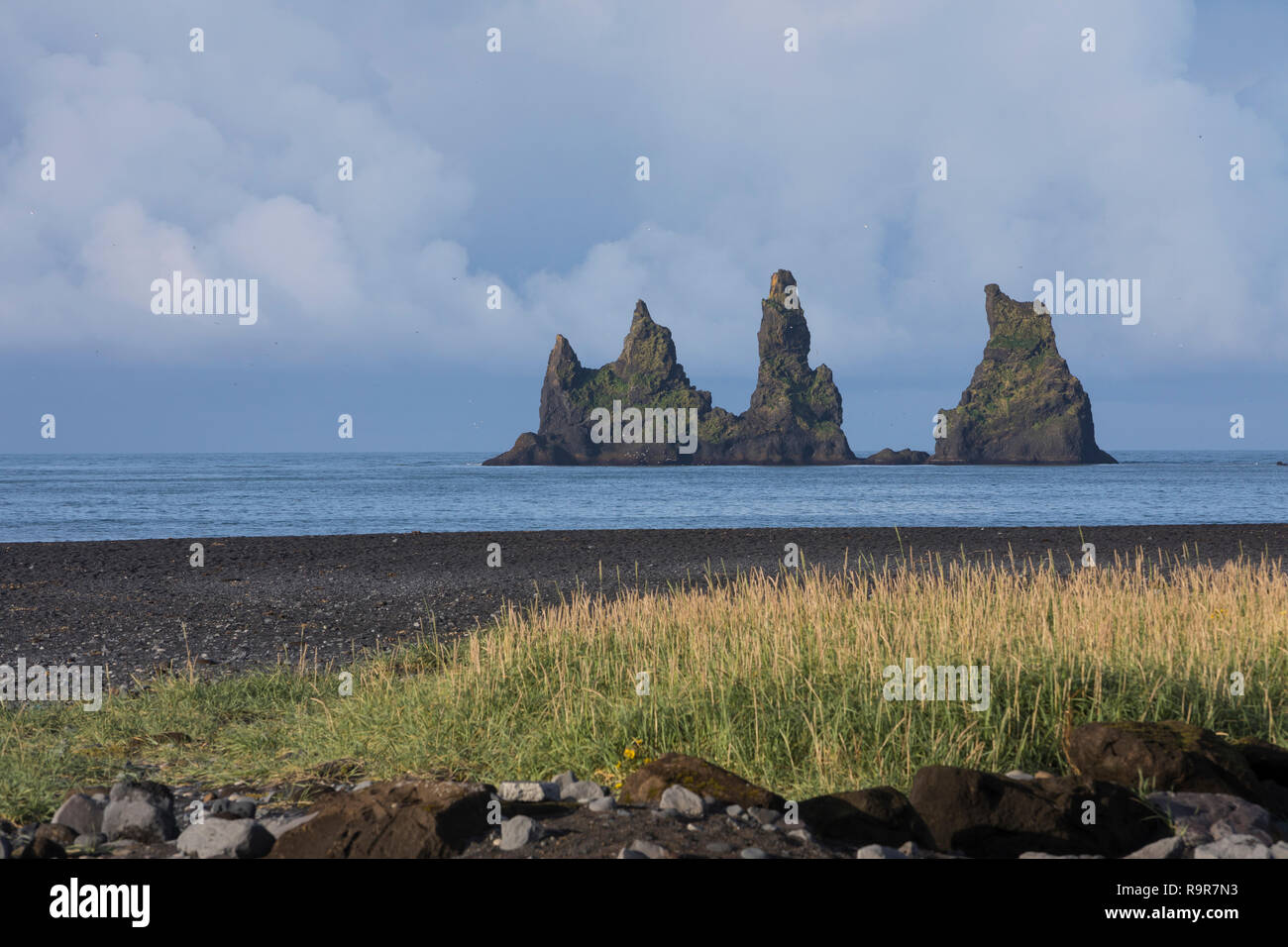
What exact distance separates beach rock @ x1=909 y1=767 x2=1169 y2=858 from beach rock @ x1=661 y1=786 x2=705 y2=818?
1.14 m

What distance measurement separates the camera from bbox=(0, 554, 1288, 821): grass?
6090mm

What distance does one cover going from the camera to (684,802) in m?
4.72

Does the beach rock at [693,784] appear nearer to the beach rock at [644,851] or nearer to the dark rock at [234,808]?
the beach rock at [644,851]

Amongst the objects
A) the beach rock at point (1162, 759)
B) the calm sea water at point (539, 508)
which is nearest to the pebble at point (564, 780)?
the beach rock at point (1162, 759)

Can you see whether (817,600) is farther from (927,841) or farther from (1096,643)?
(927,841)

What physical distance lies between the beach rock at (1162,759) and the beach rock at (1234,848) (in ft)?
2.38

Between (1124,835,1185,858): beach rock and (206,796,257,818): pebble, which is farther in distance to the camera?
(206,796,257,818): pebble

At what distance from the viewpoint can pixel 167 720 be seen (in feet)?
26.3

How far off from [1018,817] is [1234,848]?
97 centimetres

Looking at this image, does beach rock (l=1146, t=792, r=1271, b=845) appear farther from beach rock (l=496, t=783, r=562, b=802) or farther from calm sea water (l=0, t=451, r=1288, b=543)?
calm sea water (l=0, t=451, r=1288, b=543)

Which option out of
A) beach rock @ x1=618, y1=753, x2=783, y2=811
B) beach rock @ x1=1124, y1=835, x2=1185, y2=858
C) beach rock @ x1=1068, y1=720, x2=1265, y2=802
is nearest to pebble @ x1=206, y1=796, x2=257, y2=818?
beach rock @ x1=618, y1=753, x2=783, y2=811
